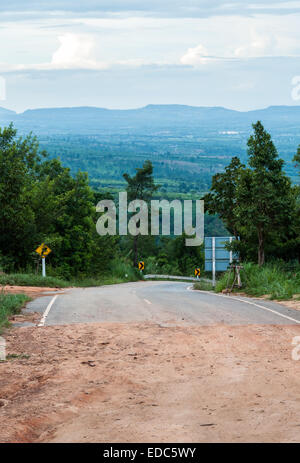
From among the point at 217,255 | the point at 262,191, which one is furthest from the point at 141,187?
the point at 262,191

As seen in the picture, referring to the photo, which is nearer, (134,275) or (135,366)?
(135,366)

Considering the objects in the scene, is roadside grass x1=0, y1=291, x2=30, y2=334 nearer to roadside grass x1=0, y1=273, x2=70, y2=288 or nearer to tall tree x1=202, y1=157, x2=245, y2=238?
roadside grass x1=0, y1=273, x2=70, y2=288

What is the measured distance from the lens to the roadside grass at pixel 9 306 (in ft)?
48.8

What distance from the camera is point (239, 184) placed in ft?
102

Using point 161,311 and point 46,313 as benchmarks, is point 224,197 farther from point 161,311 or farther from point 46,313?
point 46,313

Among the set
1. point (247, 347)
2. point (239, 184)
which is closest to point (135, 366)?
point (247, 347)

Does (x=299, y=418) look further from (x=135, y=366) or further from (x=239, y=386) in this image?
(x=135, y=366)

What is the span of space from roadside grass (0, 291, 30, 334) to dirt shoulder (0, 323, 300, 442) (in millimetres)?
758

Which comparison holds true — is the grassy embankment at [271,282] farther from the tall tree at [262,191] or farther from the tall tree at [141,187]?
the tall tree at [141,187]

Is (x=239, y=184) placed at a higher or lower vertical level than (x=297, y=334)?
higher

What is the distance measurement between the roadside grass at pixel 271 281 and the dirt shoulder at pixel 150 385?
846cm

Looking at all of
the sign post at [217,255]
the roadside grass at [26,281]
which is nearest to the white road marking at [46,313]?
the roadside grass at [26,281]

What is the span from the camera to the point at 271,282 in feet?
84.8

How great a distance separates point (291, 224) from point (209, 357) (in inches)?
816
